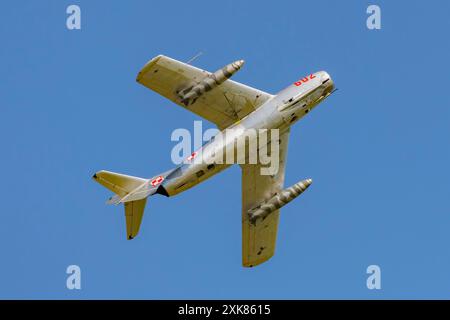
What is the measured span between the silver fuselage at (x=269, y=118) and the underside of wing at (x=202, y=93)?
3.38 ft

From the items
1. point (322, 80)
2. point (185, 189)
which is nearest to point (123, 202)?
point (185, 189)

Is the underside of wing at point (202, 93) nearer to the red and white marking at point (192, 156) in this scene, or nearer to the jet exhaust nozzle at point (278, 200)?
the red and white marking at point (192, 156)

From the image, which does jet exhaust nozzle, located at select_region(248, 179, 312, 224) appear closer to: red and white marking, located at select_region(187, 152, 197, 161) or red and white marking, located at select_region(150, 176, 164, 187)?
red and white marking, located at select_region(187, 152, 197, 161)

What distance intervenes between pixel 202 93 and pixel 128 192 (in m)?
7.15

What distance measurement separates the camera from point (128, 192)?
225 feet

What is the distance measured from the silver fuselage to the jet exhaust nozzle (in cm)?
371

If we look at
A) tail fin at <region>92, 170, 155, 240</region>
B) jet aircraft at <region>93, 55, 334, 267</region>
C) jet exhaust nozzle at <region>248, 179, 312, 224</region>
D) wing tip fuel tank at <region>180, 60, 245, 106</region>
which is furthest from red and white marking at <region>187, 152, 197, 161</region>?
jet exhaust nozzle at <region>248, 179, 312, 224</region>

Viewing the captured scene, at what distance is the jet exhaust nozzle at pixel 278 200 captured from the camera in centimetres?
7069

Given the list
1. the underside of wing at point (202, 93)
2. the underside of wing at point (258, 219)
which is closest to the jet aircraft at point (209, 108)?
the underside of wing at point (202, 93)

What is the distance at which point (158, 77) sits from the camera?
68.2 m

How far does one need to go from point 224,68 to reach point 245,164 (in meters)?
6.48
